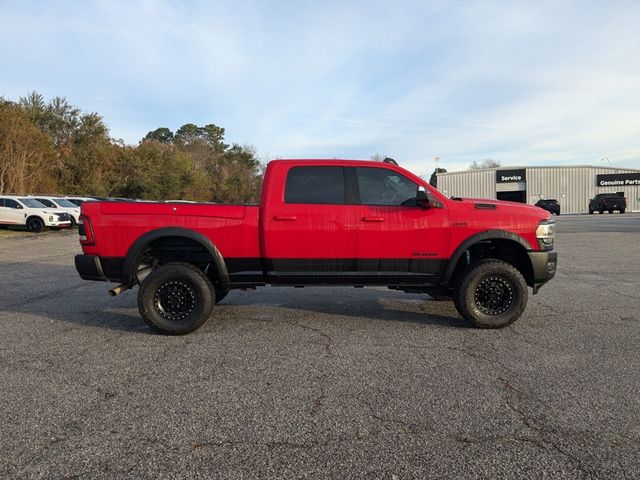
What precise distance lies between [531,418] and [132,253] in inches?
169

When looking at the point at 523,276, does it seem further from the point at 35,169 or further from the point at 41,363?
the point at 35,169

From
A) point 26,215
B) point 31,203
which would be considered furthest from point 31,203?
point 26,215

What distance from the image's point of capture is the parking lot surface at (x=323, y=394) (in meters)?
2.70

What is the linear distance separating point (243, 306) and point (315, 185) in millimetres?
2298

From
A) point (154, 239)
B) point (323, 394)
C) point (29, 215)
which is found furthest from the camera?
point (29, 215)

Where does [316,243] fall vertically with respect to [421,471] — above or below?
above

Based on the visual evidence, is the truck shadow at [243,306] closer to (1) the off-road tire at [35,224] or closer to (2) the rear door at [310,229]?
(2) the rear door at [310,229]

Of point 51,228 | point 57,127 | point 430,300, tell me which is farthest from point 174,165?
point 430,300

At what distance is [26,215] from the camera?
22.2 m

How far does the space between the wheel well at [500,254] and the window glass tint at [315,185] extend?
1.71 metres

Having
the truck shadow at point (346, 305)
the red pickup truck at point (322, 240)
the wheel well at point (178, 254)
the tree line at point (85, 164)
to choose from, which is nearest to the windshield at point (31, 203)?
the tree line at point (85, 164)

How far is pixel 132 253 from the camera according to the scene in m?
5.22

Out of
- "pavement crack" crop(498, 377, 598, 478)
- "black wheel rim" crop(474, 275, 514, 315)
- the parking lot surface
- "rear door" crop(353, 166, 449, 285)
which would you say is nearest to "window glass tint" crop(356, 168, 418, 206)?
"rear door" crop(353, 166, 449, 285)

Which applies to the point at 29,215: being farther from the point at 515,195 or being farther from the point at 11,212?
the point at 515,195
